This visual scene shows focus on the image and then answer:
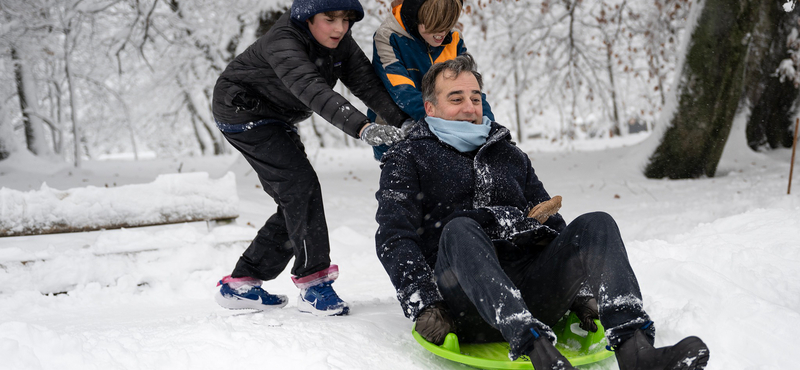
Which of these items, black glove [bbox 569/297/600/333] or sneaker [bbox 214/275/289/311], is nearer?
black glove [bbox 569/297/600/333]

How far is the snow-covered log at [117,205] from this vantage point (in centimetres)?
413

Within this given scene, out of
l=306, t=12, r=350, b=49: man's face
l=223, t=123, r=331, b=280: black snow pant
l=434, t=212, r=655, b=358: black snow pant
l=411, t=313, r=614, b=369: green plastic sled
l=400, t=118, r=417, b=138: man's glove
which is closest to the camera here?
l=434, t=212, r=655, b=358: black snow pant

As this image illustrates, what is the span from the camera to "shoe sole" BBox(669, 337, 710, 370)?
164 cm

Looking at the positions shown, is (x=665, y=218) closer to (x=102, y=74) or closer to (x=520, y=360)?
(x=520, y=360)

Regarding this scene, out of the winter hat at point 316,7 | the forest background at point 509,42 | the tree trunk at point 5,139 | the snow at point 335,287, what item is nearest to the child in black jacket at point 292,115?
the winter hat at point 316,7

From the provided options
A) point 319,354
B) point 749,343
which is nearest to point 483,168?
point 319,354

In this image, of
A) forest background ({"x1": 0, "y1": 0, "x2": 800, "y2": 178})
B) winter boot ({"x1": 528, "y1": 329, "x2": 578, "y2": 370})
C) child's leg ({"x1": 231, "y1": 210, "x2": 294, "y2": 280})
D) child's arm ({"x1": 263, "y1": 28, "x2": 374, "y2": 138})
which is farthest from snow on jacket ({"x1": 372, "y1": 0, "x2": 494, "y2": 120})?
forest background ({"x1": 0, "y1": 0, "x2": 800, "y2": 178})

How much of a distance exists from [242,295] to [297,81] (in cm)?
129

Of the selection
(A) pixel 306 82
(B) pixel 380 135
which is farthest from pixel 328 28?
(B) pixel 380 135

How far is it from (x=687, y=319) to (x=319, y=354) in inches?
59.6

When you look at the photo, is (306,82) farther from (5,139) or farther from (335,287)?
(5,139)

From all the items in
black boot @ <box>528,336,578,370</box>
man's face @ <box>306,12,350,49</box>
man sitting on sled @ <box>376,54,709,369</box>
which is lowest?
black boot @ <box>528,336,578,370</box>

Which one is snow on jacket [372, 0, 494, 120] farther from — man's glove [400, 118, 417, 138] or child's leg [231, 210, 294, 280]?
child's leg [231, 210, 294, 280]

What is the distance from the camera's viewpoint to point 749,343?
214 cm
